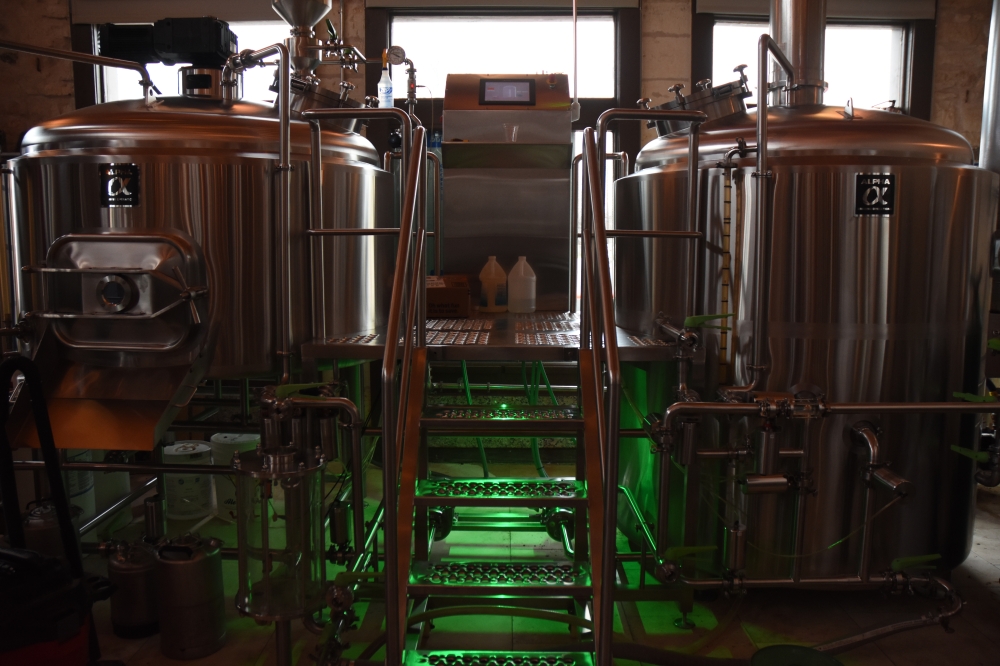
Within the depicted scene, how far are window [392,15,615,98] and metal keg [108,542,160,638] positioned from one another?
10.8 ft

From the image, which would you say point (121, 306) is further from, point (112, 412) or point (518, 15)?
point (518, 15)

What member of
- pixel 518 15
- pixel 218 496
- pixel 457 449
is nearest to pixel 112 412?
pixel 218 496

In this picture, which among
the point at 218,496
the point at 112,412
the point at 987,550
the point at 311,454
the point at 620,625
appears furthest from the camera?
the point at 218,496

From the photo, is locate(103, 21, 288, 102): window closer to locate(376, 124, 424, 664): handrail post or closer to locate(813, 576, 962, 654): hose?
locate(376, 124, 424, 664): handrail post

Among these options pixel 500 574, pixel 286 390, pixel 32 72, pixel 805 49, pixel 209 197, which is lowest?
pixel 500 574

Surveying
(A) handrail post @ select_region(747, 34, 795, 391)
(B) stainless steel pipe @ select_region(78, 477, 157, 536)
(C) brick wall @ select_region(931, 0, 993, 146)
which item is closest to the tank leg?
(B) stainless steel pipe @ select_region(78, 477, 157, 536)

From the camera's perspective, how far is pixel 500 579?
208cm

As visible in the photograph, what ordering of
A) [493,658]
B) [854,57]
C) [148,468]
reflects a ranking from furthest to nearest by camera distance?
[854,57] < [148,468] < [493,658]

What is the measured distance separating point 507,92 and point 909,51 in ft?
9.69

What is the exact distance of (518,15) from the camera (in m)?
4.70

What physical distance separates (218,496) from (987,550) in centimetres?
365

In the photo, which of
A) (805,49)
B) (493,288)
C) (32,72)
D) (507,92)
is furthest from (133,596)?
(32,72)

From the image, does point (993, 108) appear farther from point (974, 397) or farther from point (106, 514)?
point (106, 514)

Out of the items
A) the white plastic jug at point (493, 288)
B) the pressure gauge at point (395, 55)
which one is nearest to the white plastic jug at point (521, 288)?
the white plastic jug at point (493, 288)
